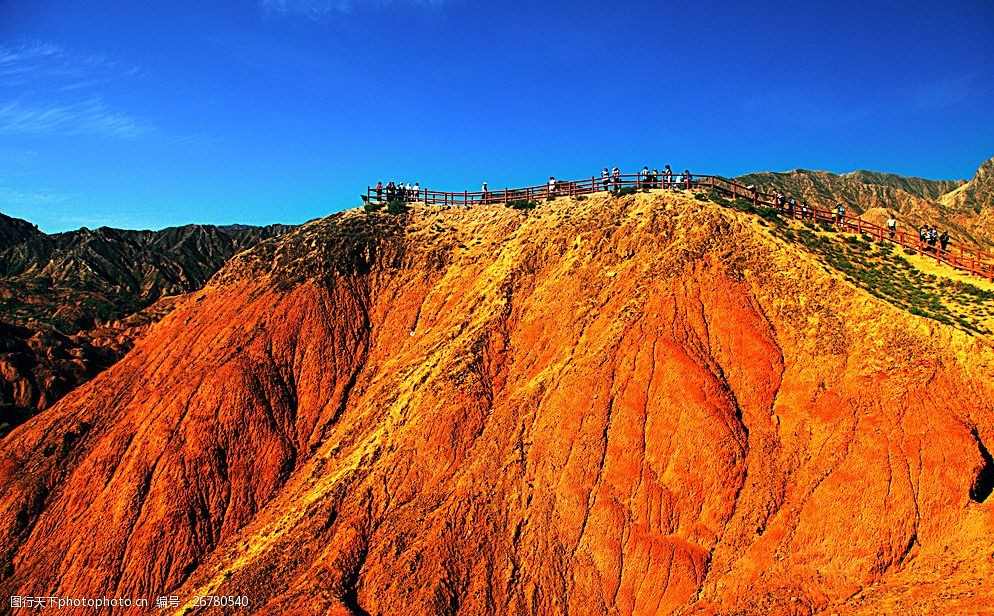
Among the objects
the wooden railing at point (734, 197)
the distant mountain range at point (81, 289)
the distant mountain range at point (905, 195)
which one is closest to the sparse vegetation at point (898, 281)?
the wooden railing at point (734, 197)

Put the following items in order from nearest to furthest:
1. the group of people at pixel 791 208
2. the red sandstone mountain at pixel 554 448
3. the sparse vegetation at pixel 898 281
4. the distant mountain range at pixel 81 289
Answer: the red sandstone mountain at pixel 554 448
the sparse vegetation at pixel 898 281
the group of people at pixel 791 208
the distant mountain range at pixel 81 289

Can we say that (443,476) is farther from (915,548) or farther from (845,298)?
(845,298)

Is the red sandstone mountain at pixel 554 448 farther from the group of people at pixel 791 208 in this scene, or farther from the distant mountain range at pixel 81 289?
the group of people at pixel 791 208

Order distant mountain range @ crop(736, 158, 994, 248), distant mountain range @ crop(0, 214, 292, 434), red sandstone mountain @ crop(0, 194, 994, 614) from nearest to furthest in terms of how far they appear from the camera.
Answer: red sandstone mountain @ crop(0, 194, 994, 614)
distant mountain range @ crop(0, 214, 292, 434)
distant mountain range @ crop(736, 158, 994, 248)

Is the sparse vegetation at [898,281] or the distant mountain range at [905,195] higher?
the distant mountain range at [905,195]

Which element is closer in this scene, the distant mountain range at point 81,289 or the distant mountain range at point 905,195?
the distant mountain range at point 81,289

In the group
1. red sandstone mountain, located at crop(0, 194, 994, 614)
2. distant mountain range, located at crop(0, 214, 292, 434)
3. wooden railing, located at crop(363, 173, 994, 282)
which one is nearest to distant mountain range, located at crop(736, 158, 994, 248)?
wooden railing, located at crop(363, 173, 994, 282)

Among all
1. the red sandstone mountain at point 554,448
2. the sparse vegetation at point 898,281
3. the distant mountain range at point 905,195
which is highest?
the distant mountain range at point 905,195

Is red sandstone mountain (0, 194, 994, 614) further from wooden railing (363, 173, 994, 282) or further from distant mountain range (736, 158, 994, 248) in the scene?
distant mountain range (736, 158, 994, 248)
